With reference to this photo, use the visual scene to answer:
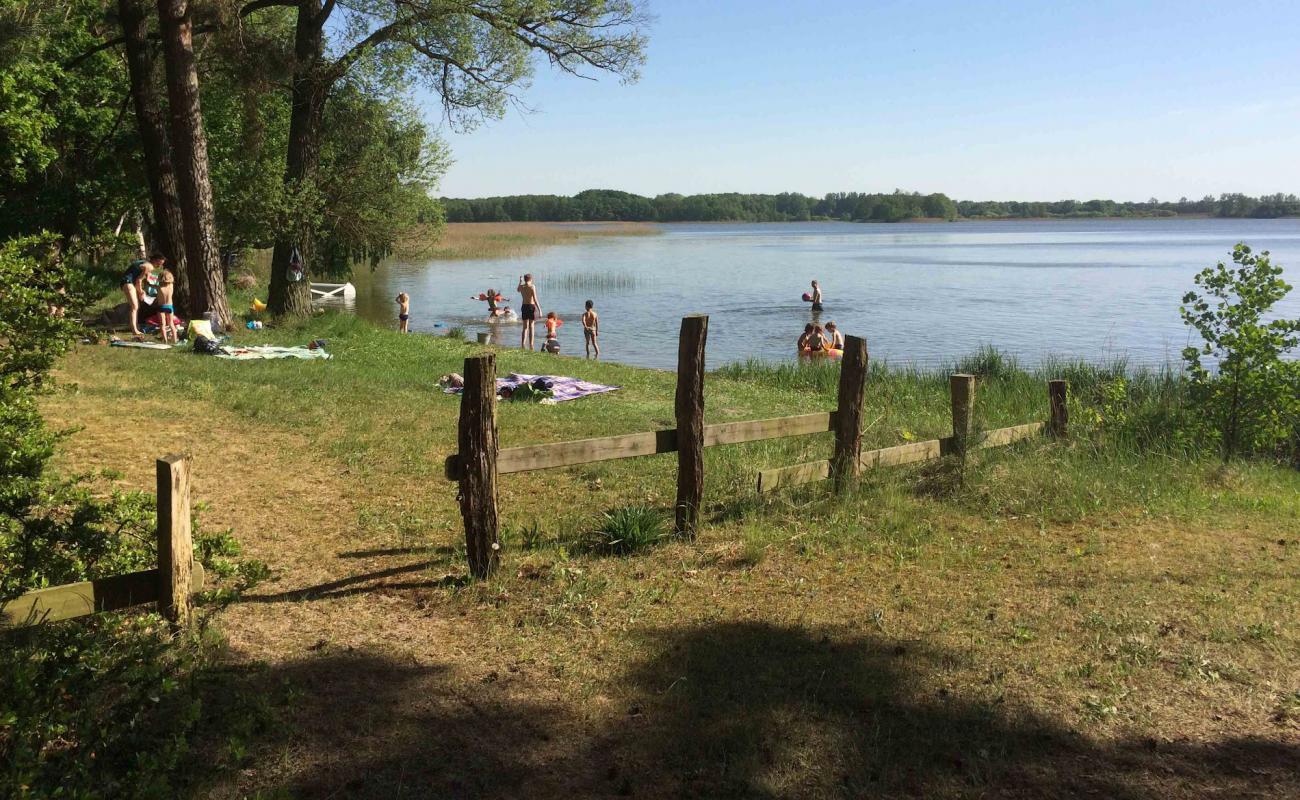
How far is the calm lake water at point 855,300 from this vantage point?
28.0 meters

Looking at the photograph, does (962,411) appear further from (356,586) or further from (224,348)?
(224,348)

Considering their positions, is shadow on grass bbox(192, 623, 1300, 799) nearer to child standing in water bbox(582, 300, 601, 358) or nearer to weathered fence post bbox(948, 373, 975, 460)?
weathered fence post bbox(948, 373, 975, 460)

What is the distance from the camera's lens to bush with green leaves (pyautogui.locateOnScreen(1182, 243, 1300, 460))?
10180 mm

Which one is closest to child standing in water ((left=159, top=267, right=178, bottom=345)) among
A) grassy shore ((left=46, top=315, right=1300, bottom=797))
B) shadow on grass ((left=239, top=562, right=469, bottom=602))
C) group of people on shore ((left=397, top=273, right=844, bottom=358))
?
group of people on shore ((left=397, top=273, right=844, bottom=358))

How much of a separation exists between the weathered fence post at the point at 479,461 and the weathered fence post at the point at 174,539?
1.73m

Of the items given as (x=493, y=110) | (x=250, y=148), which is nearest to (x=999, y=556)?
(x=493, y=110)

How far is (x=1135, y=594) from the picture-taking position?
21.1ft

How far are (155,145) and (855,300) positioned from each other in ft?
98.2

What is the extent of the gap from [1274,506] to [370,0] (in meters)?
18.5

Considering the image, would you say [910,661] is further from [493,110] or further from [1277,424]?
[493,110]

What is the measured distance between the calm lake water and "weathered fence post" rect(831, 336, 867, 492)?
12887 millimetres

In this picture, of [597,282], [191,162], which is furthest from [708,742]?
[597,282]

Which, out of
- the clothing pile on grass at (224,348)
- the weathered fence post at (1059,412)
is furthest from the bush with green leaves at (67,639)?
the clothing pile on grass at (224,348)

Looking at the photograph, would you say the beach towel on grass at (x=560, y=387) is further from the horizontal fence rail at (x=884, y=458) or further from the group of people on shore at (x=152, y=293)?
the group of people on shore at (x=152, y=293)
